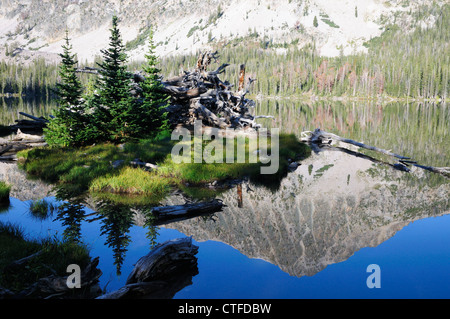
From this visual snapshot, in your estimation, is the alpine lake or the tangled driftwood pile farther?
the tangled driftwood pile

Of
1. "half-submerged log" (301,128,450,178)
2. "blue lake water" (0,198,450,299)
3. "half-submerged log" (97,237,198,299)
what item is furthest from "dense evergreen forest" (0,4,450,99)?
"half-submerged log" (97,237,198,299)

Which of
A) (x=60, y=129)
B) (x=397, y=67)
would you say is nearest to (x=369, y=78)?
(x=397, y=67)

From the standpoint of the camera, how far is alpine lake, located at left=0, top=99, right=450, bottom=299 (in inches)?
255

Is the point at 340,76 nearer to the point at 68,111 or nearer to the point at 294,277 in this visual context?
the point at 68,111

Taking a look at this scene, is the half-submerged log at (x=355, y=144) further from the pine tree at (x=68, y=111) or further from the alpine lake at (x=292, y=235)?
the pine tree at (x=68, y=111)

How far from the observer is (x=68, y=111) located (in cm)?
1686

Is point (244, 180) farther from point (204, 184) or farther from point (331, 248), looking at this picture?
point (331, 248)

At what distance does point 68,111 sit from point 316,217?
14132mm

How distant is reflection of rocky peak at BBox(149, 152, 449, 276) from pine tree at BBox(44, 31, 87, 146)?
9448mm

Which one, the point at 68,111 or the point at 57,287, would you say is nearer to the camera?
the point at 57,287

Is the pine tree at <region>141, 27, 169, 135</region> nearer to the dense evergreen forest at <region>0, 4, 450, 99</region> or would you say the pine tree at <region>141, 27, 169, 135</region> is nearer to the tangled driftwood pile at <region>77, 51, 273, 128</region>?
the tangled driftwood pile at <region>77, 51, 273, 128</region>

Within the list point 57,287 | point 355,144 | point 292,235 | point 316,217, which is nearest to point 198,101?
point 355,144

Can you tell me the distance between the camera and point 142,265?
248 inches
